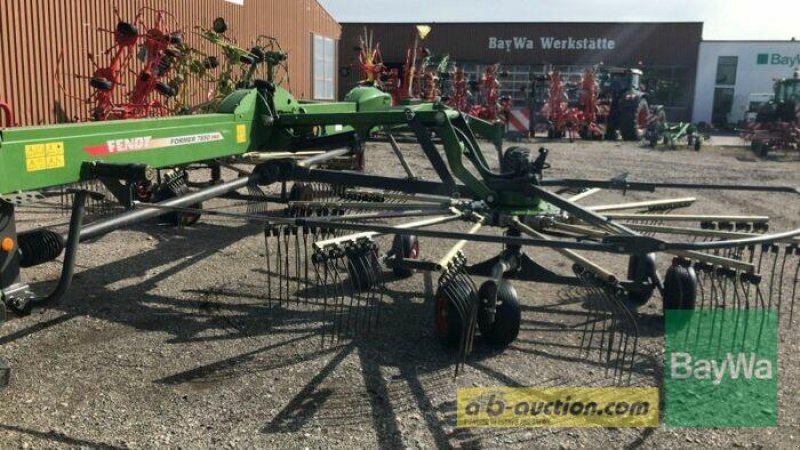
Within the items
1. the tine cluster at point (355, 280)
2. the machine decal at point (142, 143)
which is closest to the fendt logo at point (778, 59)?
the tine cluster at point (355, 280)

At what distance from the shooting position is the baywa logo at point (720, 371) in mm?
2889

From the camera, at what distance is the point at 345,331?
3689 mm

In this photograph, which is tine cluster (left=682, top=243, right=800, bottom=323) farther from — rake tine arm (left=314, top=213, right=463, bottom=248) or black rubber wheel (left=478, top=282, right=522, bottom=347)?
rake tine arm (left=314, top=213, right=463, bottom=248)

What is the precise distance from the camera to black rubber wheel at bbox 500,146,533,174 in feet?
12.7

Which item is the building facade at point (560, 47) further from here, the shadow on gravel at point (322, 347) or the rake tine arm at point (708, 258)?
the rake tine arm at point (708, 258)

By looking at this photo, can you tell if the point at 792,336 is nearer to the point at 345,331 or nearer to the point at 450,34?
the point at 345,331

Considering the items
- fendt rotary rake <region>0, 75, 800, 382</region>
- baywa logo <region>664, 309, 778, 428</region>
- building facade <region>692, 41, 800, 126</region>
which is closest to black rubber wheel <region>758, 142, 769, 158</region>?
fendt rotary rake <region>0, 75, 800, 382</region>

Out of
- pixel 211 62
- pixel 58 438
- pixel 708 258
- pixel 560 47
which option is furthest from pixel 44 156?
pixel 560 47

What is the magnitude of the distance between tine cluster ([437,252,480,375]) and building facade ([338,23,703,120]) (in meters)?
24.0

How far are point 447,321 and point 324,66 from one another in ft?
48.1

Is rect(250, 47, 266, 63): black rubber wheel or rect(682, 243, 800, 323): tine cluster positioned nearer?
rect(682, 243, 800, 323): tine cluster

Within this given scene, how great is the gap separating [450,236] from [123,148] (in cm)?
156

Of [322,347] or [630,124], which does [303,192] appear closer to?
[322,347]

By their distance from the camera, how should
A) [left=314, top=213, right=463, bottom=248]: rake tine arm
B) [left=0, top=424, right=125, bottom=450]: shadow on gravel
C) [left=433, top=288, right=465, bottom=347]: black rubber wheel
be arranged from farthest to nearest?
[left=314, top=213, right=463, bottom=248]: rake tine arm → [left=433, top=288, right=465, bottom=347]: black rubber wheel → [left=0, top=424, right=125, bottom=450]: shadow on gravel
